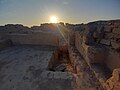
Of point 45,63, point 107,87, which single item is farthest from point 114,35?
point 45,63

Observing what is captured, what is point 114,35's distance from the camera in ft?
14.5

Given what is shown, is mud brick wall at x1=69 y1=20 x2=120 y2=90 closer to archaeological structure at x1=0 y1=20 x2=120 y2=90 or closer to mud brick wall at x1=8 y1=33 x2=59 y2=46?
archaeological structure at x1=0 y1=20 x2=120 y2=90

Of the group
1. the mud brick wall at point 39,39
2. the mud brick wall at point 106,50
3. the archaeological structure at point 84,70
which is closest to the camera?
the mud brick wall at point 106,50

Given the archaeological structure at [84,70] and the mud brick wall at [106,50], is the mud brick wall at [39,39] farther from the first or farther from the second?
the mud brick wall at [106,50]

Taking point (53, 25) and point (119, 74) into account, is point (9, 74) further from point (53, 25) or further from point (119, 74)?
point (53, 25)

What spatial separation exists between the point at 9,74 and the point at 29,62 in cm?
128

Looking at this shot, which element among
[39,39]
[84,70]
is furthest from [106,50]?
[39,39]

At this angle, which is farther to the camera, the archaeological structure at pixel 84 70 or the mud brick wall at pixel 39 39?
the mud brick wall at pixel 39 39

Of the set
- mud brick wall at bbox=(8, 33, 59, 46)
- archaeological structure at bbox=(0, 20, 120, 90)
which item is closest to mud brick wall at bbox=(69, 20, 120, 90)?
archaeological structure at bbox=(0, 20, 120, 90)

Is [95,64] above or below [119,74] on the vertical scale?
below

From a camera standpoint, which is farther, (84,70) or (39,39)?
(39,39)

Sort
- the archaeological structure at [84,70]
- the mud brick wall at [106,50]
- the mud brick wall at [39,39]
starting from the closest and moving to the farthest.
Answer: the mud brick wall at [106,50]
the archaeological structure at [84,70]
the mud brick wall at [39,39]

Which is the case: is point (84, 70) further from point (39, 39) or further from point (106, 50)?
point (39, 39)

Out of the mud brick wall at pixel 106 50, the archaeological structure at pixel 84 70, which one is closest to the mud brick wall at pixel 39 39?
the archaeological structure at pixel 84 70
